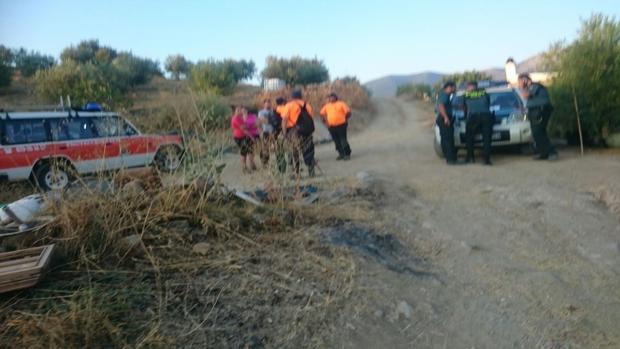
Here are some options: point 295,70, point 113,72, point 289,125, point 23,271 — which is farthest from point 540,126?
point 295,70

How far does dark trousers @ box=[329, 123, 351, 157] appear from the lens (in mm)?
12172

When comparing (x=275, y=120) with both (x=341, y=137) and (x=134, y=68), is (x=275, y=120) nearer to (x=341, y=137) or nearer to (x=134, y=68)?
(x=341, y=137)

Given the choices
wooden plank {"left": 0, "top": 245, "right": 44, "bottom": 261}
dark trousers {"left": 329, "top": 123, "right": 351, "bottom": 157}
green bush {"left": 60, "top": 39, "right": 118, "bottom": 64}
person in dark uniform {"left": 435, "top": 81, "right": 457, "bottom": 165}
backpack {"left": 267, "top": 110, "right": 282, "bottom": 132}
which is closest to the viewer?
wooden plank {"left": 0, "top": 245, "right": 44, "bottom": 261}

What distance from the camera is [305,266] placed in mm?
4371

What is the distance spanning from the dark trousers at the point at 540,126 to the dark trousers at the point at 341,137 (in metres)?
4.09

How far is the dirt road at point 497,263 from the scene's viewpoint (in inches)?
150

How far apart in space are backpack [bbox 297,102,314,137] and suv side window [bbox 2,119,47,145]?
5.22 m

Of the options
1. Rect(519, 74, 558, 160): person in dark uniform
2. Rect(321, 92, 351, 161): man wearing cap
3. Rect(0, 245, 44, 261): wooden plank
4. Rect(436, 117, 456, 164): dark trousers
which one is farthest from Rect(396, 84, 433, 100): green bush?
Rect(0, 245, 44, 261): wooden plank

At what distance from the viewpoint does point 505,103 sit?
11281mm

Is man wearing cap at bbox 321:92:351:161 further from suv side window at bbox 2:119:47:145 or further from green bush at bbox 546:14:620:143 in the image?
suv side window at bbox 2:119:47:145

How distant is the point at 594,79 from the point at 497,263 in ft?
26.7

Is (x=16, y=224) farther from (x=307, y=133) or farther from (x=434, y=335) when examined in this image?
(x=307, y=133)

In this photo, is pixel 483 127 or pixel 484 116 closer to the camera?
pixel 484 116

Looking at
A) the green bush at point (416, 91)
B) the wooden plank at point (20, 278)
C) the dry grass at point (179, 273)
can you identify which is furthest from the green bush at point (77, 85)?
the green bush at point (416, 91)
